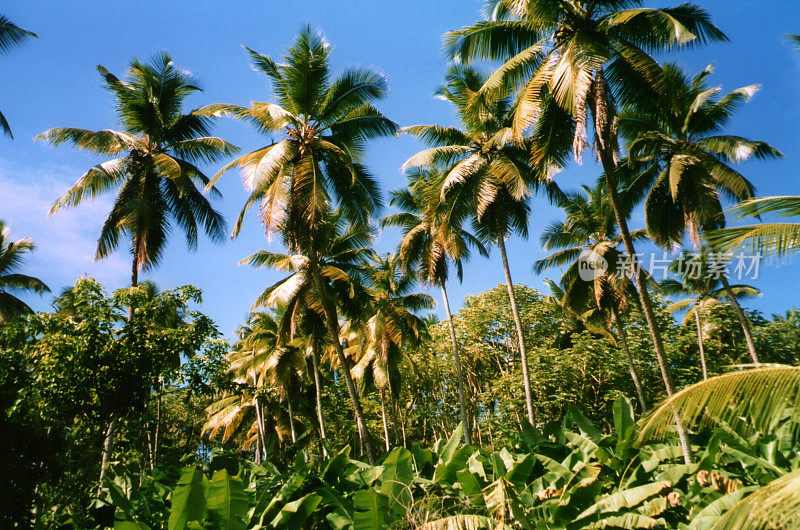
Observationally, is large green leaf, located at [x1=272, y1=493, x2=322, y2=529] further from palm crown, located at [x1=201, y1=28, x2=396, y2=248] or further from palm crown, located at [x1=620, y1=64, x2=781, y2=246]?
palm crown, located at [x1=620, y1=64, x2=781, y2=246]

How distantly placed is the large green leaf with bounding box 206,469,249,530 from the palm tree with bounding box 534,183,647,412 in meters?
15.4

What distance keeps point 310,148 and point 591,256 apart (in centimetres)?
1144

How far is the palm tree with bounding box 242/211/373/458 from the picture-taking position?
49.1 ft

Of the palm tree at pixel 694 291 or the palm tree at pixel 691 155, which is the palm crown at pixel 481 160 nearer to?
the palm tree at pixel 691 155

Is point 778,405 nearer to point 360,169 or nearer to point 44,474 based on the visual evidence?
point 44,474

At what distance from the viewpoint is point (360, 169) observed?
45.5 feet

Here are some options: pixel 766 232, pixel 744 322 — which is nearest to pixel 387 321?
pixel 744 322

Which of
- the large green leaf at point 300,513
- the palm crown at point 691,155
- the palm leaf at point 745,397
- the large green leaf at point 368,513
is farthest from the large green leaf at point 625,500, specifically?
the palm crown at point 691,155

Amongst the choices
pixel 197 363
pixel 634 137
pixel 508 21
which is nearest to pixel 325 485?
pixel 197 363

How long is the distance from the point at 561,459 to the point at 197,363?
608 centimetres

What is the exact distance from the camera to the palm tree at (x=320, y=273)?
15.0 meters

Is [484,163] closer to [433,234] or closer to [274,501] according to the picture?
[433,234]

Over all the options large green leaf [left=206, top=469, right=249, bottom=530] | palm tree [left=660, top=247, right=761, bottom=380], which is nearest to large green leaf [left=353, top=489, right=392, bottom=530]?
large green leaf [left=206, top=469, right=249, bottom=530]

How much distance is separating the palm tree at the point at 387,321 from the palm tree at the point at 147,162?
6425mm
